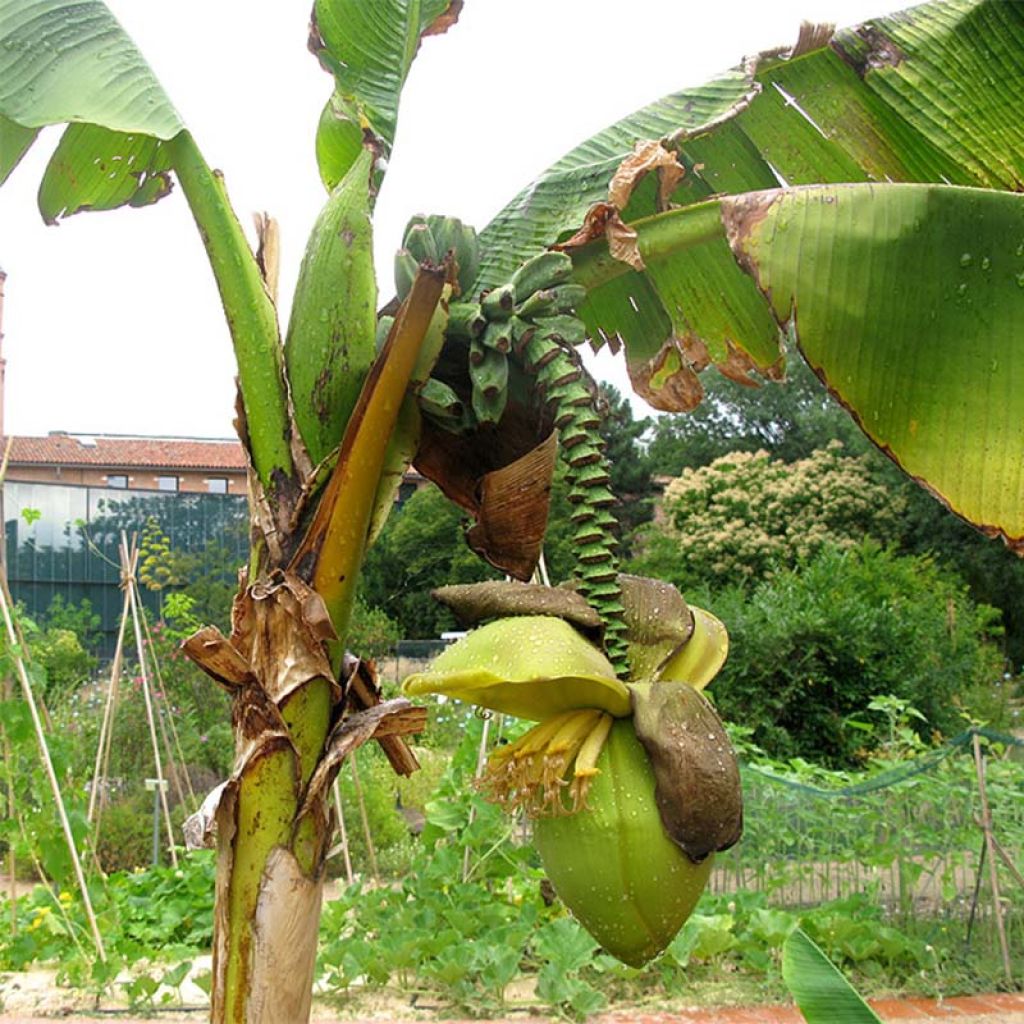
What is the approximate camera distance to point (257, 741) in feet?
4.62

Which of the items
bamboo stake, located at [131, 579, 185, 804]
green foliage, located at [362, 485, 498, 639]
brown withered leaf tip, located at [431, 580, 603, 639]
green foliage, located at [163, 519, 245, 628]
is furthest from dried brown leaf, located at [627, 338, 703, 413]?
green foliage, located at [362, 485, 498, 639]

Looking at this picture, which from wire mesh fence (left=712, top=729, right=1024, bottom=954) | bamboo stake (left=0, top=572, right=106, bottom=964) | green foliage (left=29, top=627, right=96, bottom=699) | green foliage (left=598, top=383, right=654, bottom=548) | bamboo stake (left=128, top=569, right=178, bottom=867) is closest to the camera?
bamboo stake (left=0, top=572, right=106, bottom=964)

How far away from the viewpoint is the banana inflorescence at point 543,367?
1155 millimetres

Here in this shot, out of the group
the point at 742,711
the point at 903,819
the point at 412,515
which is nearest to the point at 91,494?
the point at 412,515

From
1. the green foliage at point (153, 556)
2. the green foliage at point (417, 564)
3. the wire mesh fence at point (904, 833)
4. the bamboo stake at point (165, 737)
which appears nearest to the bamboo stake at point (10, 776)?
the bamboo stake at point (165, 737)

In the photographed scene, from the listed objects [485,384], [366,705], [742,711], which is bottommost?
[742,711]

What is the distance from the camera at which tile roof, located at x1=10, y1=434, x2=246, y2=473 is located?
105ft

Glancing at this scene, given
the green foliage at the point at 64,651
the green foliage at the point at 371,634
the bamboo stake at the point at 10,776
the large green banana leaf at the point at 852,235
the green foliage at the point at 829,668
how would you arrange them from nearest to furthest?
the large green banana leaf at the point at 852,235 → the bamboo stake at the point at 10,776 → the green foliage at the point at 829,668 → the green foliage at the point at 64,651 → the green foliage at the point at 371,634

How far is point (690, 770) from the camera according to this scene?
104cm

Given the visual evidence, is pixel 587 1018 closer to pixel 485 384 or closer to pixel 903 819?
pixel 903 819

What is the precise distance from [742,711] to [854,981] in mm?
4019

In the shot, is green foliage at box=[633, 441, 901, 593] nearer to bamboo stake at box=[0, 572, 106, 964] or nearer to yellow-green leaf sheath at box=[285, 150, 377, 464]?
bamboo stake at box=[0, 572, 106, 964]

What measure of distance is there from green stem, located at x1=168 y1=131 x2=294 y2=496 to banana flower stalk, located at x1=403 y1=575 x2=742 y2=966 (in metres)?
0.49

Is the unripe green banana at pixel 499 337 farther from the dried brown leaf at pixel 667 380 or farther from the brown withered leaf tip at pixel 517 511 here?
the dried brown leaf at pixel 667 380
